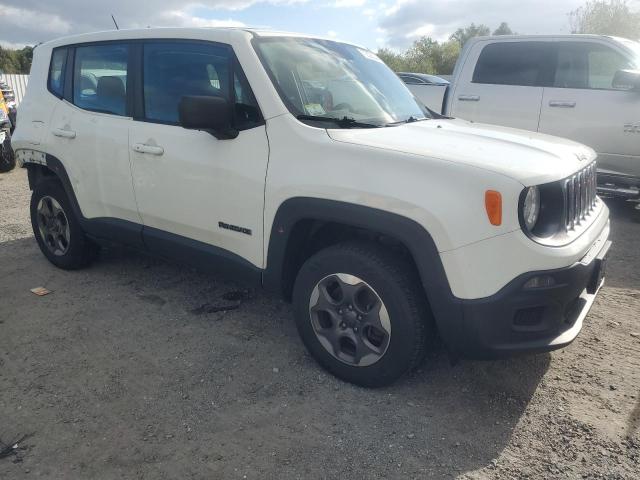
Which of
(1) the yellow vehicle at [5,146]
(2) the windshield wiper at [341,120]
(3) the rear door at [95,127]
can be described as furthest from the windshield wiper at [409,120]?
(1) the yellow vehicle at [5,146]

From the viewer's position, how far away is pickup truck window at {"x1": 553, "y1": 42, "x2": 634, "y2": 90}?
619 centimetres

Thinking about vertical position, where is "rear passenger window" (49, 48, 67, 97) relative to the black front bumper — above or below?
above

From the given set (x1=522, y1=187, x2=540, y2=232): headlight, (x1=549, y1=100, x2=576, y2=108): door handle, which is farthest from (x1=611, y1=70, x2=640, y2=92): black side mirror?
(x1=522, y1=187, x2=540, y2=232): headlight

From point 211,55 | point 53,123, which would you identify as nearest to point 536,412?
point 211,55

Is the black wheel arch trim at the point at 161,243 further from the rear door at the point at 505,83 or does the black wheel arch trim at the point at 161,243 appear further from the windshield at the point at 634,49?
the windshield at the point at 634,49

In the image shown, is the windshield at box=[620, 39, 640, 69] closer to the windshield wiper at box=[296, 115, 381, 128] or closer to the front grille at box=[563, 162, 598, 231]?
the front grille at box=[563, 162, 598, 231]

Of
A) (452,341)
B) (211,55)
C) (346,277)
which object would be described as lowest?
(452,341)

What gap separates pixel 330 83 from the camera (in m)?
3.31

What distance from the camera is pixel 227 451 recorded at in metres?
2.51

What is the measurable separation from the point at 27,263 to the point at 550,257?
4.51 metres

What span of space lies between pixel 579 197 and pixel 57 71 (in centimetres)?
401

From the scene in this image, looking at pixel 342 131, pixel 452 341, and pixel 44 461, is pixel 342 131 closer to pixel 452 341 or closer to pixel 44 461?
pixel 452 341

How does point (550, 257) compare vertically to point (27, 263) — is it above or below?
above

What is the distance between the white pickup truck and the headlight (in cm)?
436
